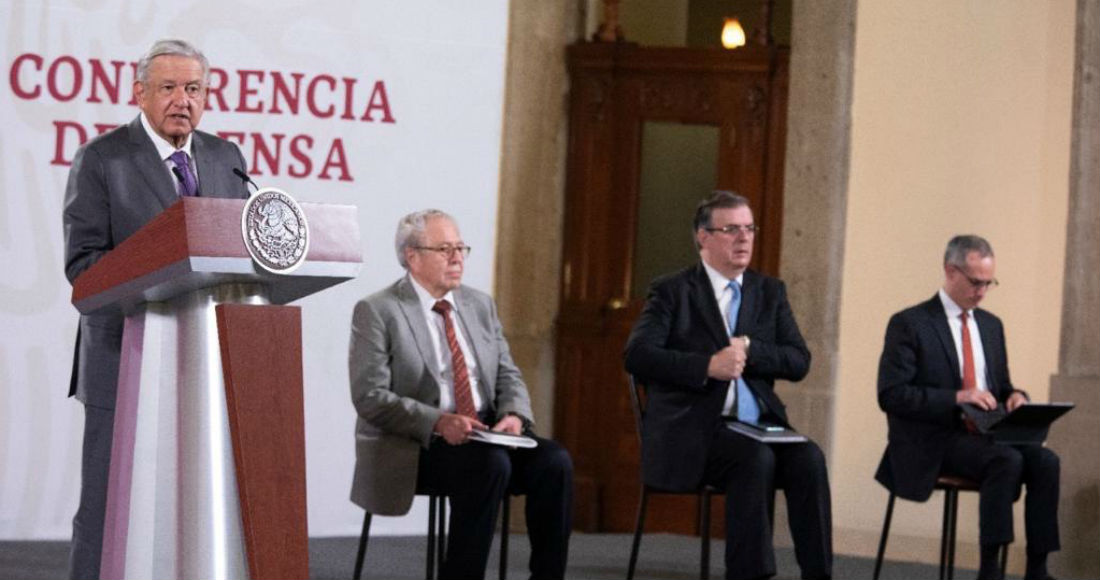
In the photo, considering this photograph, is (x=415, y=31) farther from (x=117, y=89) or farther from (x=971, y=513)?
(x=971, y=513)

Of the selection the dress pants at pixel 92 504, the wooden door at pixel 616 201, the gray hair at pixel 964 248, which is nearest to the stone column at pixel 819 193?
the wooden door at pixel 616 201

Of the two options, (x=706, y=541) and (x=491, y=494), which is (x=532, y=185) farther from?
(x=491, y=494)

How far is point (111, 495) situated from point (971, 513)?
5.10 metres

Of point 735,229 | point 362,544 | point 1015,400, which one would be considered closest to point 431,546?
point 362,544

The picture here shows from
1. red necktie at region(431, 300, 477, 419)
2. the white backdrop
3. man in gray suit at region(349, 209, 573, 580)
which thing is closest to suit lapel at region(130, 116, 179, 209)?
man in gray suit at region(349, 209, 573, 580)

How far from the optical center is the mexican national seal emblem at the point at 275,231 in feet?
9.19

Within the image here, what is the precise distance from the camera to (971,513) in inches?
286

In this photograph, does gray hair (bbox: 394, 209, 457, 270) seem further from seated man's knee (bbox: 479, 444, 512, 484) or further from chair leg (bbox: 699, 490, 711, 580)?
chair leg (bbox: 699, 490, 711, 580)

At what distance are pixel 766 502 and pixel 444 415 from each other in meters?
1.11

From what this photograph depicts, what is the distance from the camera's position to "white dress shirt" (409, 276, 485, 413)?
17.0 ft

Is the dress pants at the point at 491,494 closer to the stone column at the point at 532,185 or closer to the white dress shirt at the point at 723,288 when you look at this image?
the white dress shirt at the point at 723,288

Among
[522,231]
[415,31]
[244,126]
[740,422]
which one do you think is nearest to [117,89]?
[244,126]

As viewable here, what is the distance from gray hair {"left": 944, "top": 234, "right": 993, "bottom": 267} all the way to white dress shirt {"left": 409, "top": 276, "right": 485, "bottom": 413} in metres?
1.93

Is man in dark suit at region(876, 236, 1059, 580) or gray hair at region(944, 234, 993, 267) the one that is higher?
gray hair at region(944, 234, 993, 267)
